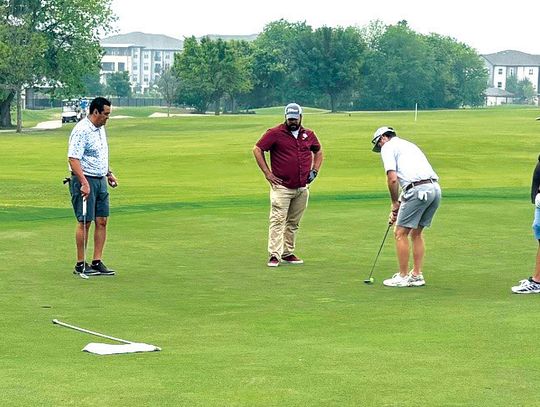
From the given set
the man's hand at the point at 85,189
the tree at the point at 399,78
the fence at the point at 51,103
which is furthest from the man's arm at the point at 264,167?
the tree at the point at 399,78

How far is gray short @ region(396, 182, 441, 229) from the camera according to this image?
1275 cm

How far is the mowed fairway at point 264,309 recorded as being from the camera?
23.8 ft

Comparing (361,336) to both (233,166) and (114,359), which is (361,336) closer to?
(114,359)

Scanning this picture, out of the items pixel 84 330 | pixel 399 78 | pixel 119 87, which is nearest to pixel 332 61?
pixel 399 78

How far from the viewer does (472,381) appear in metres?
7.39

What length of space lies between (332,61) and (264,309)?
138 meters

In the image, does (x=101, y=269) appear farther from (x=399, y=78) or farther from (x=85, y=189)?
(x=399, y=78)

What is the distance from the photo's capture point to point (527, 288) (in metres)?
11.9

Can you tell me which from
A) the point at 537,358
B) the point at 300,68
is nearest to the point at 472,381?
the point at 537,358

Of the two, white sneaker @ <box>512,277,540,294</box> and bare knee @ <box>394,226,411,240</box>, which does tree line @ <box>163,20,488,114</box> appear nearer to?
bare knee @ <box>394,226,411,240</box>

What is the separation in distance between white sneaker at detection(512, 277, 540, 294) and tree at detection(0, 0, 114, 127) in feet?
241

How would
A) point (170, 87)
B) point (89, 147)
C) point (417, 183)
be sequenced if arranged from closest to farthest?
1. point (417, 183)
2. point (89, 147)
3. point (170, 87)

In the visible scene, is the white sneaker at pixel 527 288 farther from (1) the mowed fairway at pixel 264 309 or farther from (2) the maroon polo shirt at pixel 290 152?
(2) the maroon polo shirt at pixel 290 152

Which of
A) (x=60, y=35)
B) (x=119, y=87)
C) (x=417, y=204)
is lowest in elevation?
(x=119, y=87)
